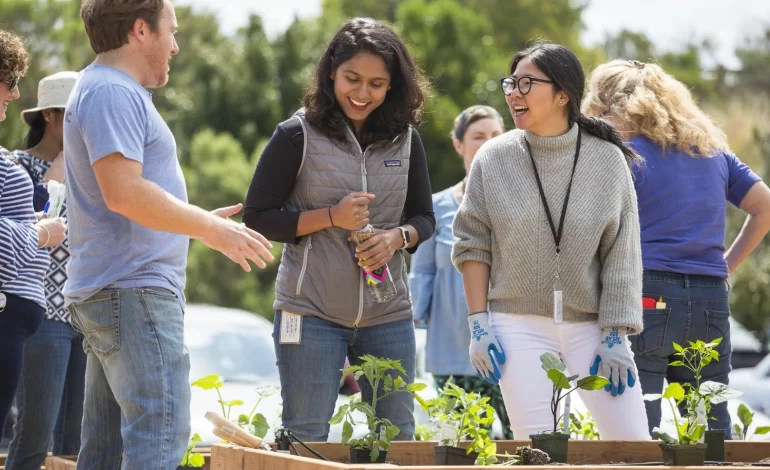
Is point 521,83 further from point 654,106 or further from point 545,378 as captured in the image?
point 545,378

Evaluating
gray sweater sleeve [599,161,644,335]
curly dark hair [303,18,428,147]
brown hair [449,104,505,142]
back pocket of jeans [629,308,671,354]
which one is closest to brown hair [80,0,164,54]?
curly dark hair [303,18,428,147]

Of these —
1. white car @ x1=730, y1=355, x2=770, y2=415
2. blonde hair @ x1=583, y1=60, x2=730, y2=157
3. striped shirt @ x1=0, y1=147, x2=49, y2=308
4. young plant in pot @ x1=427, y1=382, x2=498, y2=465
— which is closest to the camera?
young plant in pot @ x1=427, y1=382, x2=498, y2=465

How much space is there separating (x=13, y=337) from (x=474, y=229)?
169cm

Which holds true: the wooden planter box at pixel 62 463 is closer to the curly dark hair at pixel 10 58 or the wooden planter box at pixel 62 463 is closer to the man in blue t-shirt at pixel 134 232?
the man in blue t-shirt at pixel 134 232

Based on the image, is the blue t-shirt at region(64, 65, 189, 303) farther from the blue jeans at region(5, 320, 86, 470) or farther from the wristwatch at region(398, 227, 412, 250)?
the blue jeans at region(5, 320, 86, 470)

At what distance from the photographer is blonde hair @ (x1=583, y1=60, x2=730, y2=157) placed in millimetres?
4973

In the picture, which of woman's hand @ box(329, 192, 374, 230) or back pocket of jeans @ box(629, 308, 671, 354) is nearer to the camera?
woman's hand @ box(329, 192, 374, 230)

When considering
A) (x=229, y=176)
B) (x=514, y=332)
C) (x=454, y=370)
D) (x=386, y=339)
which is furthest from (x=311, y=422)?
(x=229, y=176)

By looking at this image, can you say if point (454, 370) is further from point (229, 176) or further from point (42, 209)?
point (229, 176)

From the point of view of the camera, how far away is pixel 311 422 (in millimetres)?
4320

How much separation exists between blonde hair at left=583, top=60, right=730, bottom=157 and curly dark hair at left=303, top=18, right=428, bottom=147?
3.00ft

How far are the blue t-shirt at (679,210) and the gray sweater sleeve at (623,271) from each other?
521mm

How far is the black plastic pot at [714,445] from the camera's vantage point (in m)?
3.52

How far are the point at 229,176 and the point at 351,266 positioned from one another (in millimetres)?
22390
